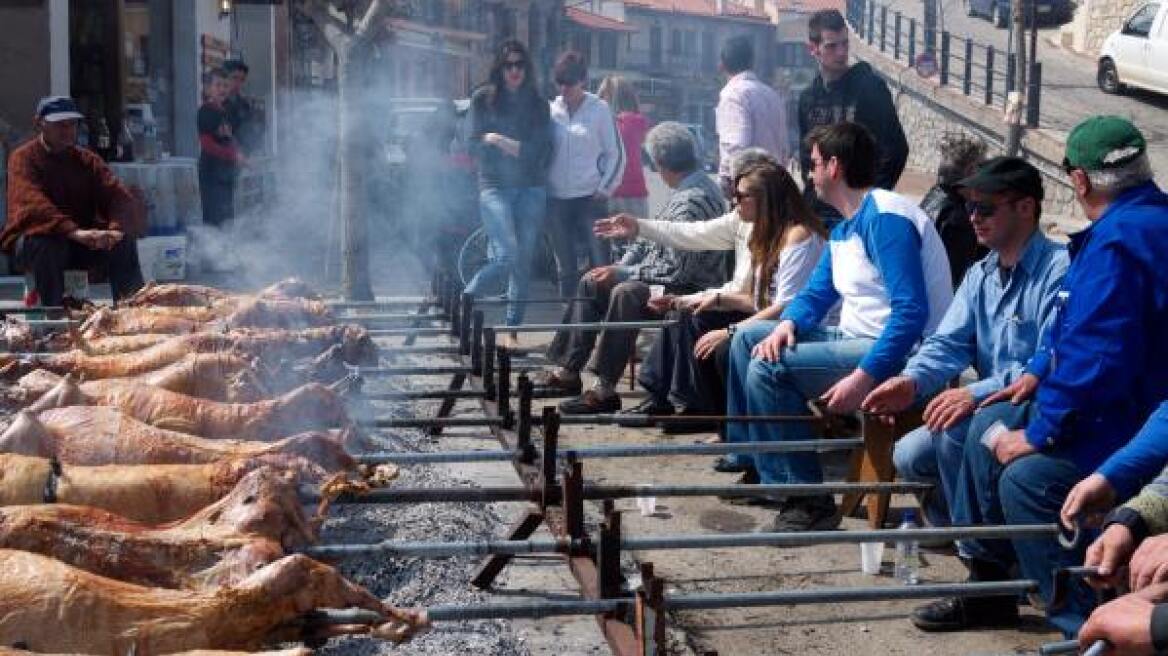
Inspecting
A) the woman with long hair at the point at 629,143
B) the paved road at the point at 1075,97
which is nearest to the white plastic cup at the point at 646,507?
the woman with long hair at the point at 629,143

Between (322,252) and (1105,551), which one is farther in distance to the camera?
(322,252)

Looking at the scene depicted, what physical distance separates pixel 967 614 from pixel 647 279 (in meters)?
3.82

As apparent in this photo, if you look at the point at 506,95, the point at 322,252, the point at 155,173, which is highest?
the point at 506,95

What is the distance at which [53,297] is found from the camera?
903 cm

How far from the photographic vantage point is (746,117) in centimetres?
912

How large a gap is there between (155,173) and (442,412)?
25.8 ft

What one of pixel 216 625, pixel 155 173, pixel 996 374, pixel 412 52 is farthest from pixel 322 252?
pixel 412 52

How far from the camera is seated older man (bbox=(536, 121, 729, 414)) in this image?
823cm

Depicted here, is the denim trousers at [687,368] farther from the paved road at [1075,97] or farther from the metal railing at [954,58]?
the metal railing at [954,58]

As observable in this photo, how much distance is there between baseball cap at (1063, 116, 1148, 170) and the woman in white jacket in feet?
20.3

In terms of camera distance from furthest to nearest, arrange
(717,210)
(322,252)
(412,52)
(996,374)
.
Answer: (412,52), (322,252), (717,210), (996,374)

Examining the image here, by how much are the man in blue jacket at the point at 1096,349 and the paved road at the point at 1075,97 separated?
23.5m

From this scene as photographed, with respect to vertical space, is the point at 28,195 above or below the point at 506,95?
below

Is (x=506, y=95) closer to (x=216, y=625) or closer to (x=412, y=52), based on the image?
(x=216, y=625)
